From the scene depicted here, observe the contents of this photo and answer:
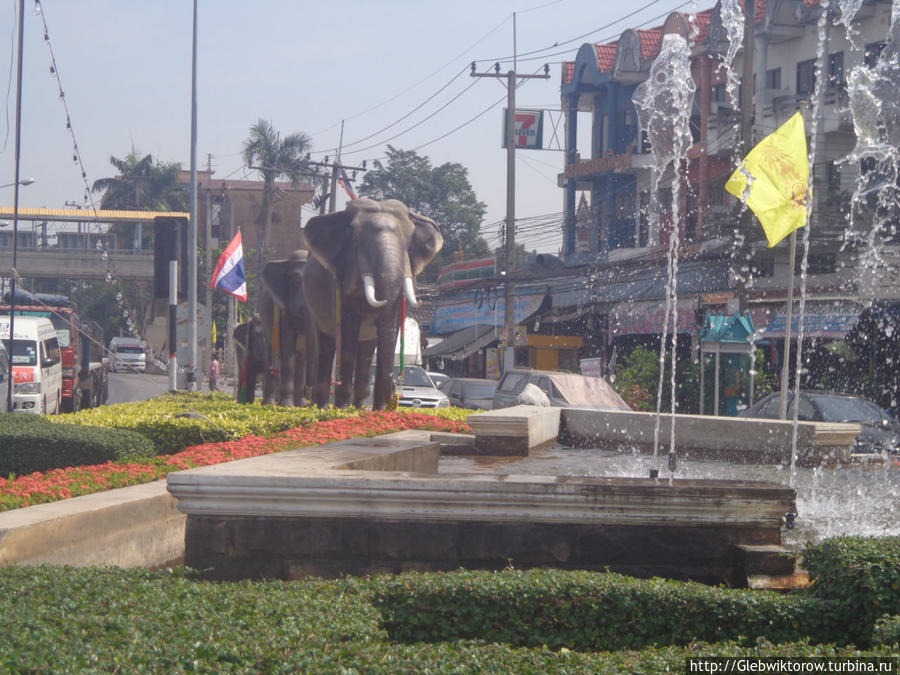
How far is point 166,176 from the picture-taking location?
6706cm

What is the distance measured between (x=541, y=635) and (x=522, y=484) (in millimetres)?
1027

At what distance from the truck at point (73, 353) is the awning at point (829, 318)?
16.3 m

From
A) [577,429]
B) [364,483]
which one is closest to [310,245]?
[577,429]

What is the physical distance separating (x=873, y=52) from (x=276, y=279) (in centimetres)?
1760

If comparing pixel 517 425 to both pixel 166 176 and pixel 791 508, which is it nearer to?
pixel 791 508

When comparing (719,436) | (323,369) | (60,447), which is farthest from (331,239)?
(719,436)

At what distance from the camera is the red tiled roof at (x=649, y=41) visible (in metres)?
39.3

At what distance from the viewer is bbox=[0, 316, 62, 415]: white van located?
23.3m

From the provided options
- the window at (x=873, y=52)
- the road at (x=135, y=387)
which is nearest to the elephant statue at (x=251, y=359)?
the road at (x=135, y=387)

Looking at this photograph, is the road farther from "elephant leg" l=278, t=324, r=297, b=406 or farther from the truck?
"elephant leg" l=278, t=324, r=297, b=406

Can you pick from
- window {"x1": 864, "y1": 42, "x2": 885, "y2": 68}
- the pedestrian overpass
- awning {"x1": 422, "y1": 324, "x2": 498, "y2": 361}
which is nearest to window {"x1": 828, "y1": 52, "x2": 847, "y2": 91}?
window {"x1": 864, "y1": 42, "x2": 885, "y2": 68}

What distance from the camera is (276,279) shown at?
17.6m

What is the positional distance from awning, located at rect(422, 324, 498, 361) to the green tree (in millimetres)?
18863

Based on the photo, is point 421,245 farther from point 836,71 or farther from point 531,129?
point 531,129
